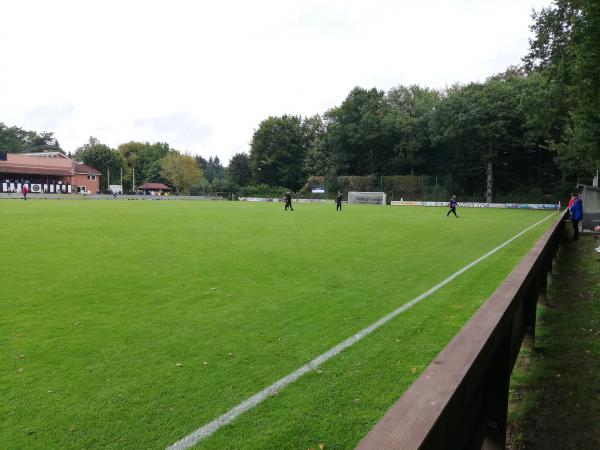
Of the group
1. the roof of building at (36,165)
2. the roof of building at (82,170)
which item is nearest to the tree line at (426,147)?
the roof of building at (82,170)

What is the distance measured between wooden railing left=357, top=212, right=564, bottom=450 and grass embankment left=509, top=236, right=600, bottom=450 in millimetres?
876

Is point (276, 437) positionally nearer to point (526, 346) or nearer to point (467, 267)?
point (526, 346)

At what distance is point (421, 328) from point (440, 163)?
70.5 m

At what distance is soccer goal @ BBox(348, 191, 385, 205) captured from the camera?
219ft

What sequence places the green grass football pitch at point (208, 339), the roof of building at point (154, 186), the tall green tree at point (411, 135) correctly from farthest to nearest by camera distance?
the roof of building at point (154, 186), the tall green tree at point (411, 135), the green grass football pitch at point (208, 339)

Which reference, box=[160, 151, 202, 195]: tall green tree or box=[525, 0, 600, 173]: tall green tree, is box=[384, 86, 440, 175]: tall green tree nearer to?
box=[525, 0, 600, 173]: tall green tree

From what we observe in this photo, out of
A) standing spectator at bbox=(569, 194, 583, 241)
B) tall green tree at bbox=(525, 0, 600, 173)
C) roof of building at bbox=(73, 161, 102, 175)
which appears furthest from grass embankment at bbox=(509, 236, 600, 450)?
roof of building at bbox=(73, 161, 102, 175)

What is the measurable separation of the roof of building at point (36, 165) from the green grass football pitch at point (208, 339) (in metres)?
73.1

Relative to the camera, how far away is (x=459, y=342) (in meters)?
2.33

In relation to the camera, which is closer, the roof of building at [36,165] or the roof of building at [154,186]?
the roof of building at [36,165]

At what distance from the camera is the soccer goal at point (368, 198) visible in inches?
2632

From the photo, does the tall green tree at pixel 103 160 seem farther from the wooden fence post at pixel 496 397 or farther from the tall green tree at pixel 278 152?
the wooden fence post at pixel 496 397

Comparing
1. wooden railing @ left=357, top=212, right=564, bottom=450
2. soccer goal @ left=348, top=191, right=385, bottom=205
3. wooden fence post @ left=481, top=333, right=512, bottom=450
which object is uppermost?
soccer goal @ left=348, top=191, right=385, bottom=205

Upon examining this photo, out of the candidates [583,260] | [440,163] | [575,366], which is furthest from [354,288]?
[440,163]
